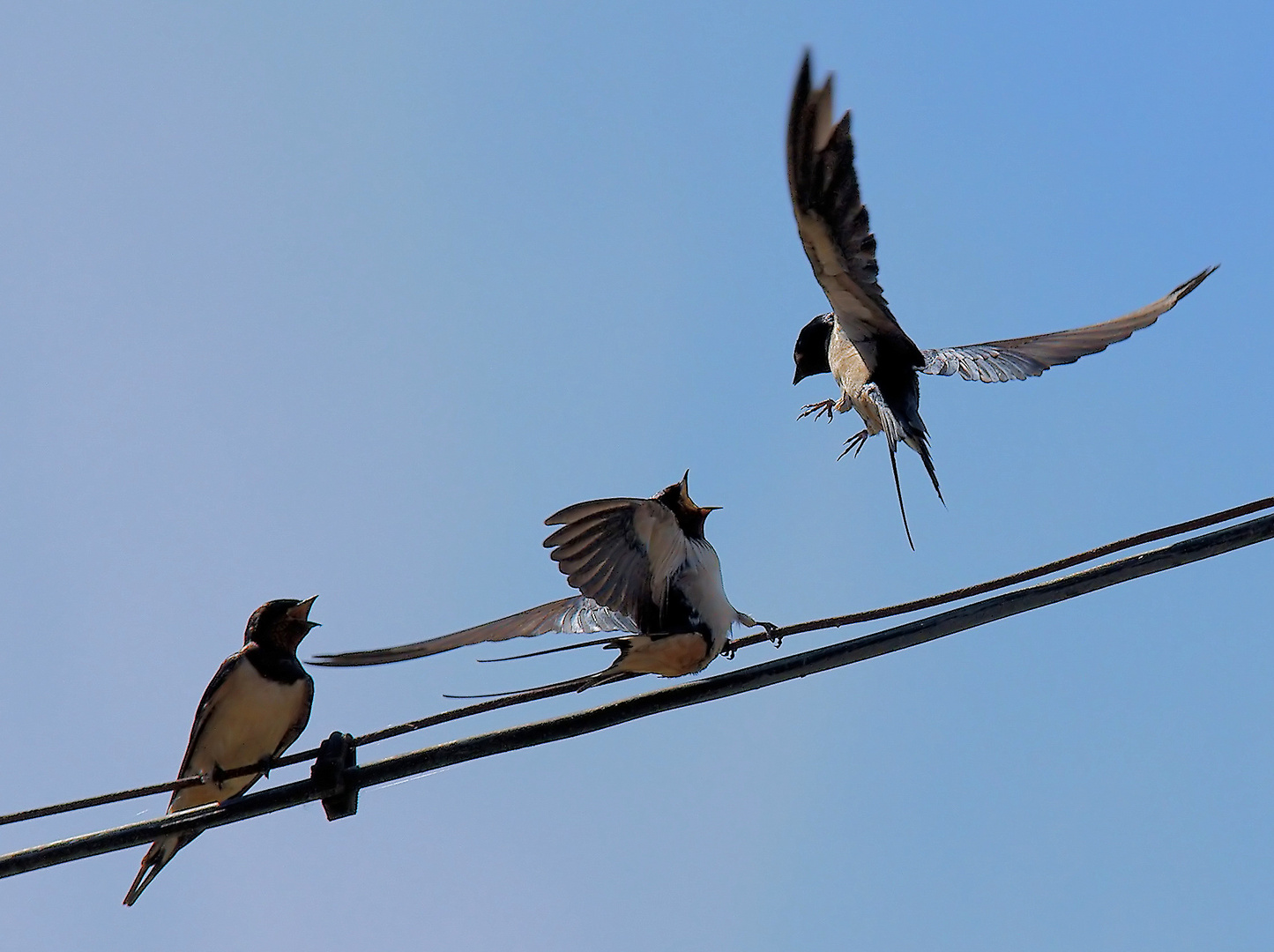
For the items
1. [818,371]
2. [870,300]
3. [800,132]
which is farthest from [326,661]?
[818,371]

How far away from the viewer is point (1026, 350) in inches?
240

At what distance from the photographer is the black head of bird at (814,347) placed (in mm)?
7516

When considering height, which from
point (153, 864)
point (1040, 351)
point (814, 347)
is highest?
point (814, 347)

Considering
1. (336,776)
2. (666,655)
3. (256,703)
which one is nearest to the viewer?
(336,776)

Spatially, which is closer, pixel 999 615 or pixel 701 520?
pixel 999 615

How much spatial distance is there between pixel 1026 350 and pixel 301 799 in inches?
162

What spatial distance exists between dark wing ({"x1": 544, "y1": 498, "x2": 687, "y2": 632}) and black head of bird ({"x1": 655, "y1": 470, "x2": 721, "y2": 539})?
8 centimetres

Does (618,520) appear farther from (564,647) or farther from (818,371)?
(818,371)

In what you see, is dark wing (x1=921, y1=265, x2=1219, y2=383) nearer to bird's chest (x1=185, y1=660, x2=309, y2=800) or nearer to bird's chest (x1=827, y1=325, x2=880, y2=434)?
bird's chest (x1=827, y1=325, x2=880, y2=434)

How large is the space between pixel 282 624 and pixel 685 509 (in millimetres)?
1916

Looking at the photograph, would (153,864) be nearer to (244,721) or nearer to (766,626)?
(244,721)

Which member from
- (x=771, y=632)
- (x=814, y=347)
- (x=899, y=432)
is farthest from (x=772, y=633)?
Result: (x=814, y=347)

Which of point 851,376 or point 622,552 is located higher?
point 851,376

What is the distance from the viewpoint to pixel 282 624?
5.25 meters
